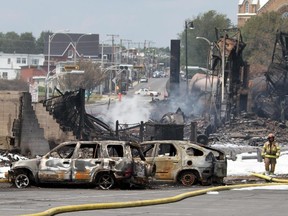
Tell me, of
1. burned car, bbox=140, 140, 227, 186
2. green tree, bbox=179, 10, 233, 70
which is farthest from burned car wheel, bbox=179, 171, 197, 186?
green tree, bbox=179, 10, 233, 70

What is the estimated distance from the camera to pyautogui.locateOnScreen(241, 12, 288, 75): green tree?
140600 mm

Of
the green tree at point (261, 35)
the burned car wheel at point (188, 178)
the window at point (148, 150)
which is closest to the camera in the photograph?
the burned car wheel at point (188, 178)

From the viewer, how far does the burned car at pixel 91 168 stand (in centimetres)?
2703

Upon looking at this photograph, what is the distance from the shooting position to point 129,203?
20.4 m

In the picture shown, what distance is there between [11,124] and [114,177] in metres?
17.8

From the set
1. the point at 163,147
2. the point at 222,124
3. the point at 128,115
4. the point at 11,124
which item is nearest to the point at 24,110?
the point at 11,124

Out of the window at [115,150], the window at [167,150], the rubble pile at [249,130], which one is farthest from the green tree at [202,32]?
the window at [115,150]

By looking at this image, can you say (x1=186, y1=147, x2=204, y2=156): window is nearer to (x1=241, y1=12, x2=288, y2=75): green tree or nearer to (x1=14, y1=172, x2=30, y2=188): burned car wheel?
(x1=14, y1=172, x2=30, y2=188): burned car wheel

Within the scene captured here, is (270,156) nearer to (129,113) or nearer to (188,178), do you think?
(188,178)

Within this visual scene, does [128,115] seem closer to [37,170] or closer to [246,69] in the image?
[246,69]

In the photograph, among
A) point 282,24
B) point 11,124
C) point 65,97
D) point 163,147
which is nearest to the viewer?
point 163,147

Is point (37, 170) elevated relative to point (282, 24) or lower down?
lower down

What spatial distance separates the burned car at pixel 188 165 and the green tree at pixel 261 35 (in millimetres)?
107331

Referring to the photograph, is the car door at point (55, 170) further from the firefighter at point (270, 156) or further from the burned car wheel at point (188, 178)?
the firefighter at point (270, 156)
